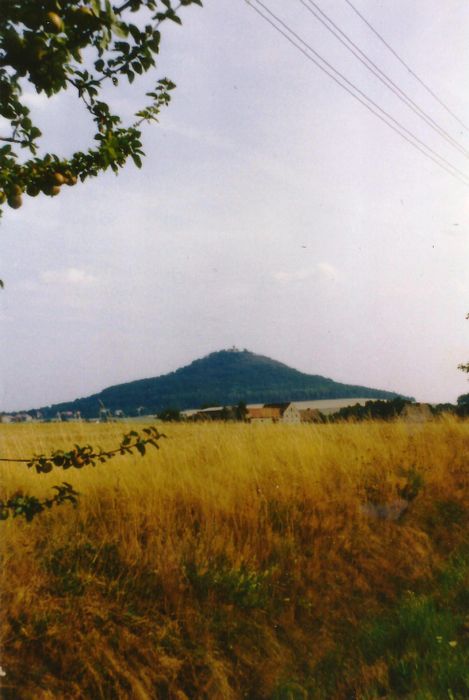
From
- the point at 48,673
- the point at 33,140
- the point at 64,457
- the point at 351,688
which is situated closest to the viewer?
the point at 33,140

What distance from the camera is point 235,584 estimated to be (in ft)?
11.8

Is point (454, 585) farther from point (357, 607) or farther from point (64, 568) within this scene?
point (64, 568)

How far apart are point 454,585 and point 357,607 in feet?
3.12

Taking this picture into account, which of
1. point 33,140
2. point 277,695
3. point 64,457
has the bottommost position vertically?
point 277,695

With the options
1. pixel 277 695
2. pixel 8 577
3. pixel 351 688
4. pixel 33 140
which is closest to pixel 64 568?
pixel 8 577

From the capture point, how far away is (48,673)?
275cm

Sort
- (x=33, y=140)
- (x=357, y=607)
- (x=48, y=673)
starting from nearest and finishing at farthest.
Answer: (x=33, y=140), (x=48, y=673), (x=357, y=607)

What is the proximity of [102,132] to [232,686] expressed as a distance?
3255mm

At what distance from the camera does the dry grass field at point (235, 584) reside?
9.50 feet

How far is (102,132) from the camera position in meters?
2.16

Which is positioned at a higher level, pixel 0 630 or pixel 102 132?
pixel 102 132

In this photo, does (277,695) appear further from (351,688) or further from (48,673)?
(48,673)

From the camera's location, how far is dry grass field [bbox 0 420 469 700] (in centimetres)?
289

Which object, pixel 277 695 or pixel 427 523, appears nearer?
pixel 277 695
